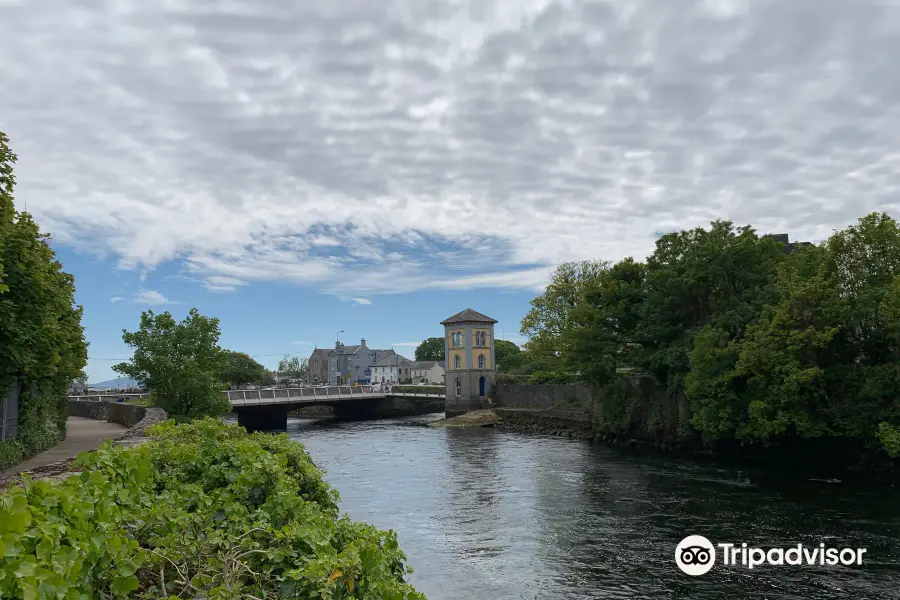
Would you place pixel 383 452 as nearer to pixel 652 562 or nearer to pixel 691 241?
pixel 691 241

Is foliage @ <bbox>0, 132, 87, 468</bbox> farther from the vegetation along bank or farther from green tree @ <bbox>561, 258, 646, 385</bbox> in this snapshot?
green tree @ <bbox>561, 258, 646, 385</bbox>

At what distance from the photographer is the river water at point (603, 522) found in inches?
608

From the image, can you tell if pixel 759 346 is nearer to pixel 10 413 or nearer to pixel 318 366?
pixel 10 413

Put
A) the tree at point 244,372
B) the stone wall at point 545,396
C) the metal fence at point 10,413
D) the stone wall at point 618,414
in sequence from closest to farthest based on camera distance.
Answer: the metal fence at point 10,413, the stone wall at point 618,414, the stone wall at point 545,396, the tree at point 244,372

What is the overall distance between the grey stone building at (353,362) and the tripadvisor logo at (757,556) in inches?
5522

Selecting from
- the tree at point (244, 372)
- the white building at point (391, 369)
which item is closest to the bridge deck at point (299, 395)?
the tree at point (244, 372)

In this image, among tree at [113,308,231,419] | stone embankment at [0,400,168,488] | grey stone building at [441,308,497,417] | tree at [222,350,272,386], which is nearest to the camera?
stone embankment at [0,400,168,488]

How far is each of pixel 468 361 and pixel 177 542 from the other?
69.0 m

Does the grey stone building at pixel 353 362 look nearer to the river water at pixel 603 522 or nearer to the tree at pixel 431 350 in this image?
the tree at pixel 431 350

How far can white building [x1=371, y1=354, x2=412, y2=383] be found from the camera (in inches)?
6112

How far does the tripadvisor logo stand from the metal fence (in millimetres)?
19794

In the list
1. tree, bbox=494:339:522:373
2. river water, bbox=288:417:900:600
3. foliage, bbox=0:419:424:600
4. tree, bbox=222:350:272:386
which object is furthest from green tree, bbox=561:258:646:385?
tree, bbox=222:350:272:386

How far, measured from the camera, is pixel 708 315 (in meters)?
41.2

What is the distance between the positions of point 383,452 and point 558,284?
37.8 metres
